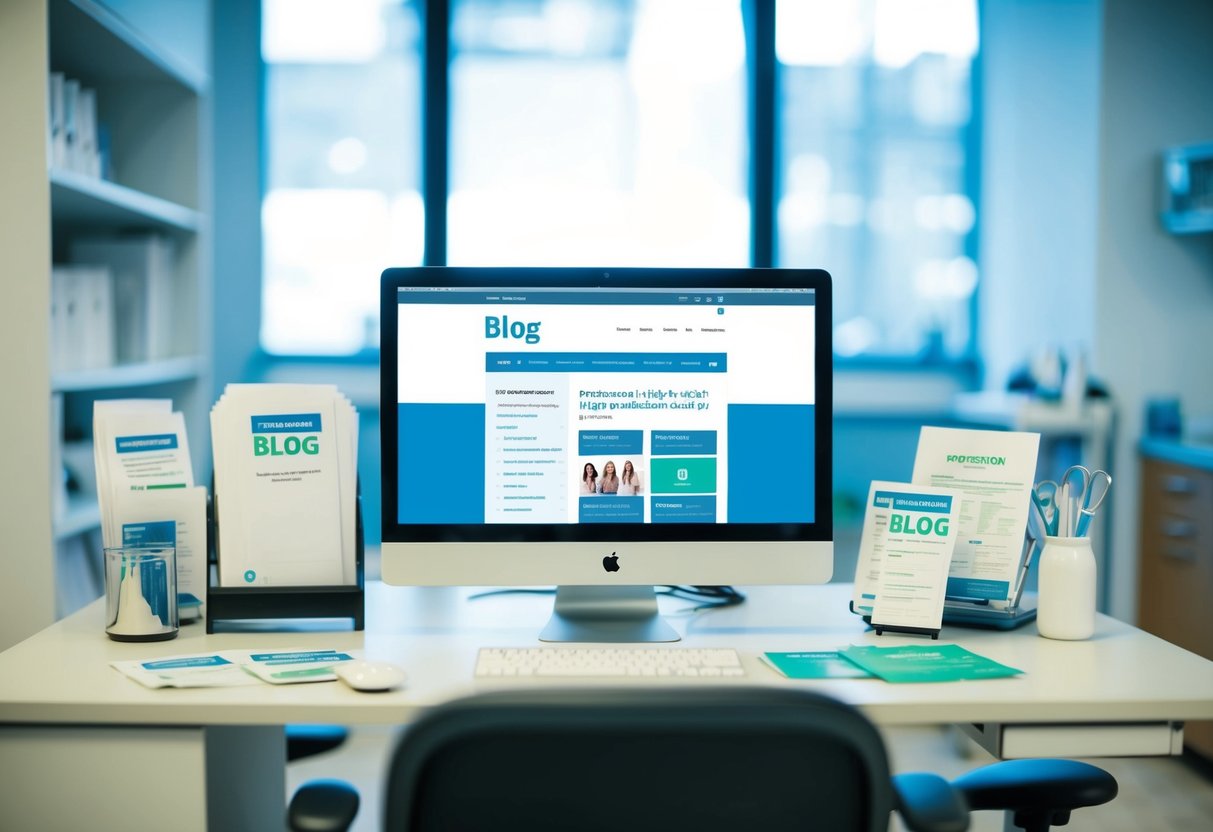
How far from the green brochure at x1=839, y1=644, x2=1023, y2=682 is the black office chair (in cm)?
50

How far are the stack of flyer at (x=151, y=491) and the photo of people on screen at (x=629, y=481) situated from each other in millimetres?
632

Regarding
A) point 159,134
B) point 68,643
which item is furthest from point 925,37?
point 68,643

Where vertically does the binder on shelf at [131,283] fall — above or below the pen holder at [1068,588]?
above

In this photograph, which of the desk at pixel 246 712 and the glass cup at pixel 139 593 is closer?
the desk at pixel 246 712

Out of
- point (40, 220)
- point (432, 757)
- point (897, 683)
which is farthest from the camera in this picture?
point (40, 220)

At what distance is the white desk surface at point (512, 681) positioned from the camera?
126 centimetres

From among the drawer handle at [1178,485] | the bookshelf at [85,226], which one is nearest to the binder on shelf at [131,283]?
the bookshelf at [85,226]

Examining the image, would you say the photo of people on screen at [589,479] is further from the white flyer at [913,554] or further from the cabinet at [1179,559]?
the cabinet at [1179,559]

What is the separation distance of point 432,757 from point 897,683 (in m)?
0.72

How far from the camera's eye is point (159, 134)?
331 centimetres

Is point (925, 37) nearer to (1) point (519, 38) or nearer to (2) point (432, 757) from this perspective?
(1) point (519, 38)

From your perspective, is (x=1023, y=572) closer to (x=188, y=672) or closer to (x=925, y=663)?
(x=925, y=663)

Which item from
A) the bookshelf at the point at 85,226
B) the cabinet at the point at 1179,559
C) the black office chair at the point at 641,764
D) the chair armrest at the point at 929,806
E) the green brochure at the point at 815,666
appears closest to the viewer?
the black office chair at the point at 641,764

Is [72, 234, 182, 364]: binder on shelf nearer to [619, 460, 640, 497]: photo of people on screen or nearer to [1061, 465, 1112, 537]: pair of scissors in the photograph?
[619, 460, 640, 497]: photo of people on screen
